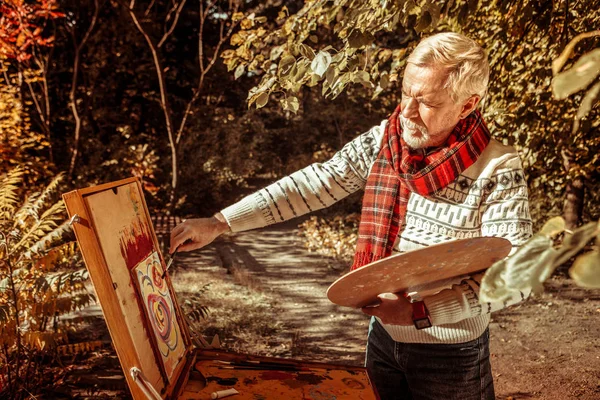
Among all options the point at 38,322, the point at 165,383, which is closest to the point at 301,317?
the point at 38,322

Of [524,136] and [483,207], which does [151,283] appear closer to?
[483,207]

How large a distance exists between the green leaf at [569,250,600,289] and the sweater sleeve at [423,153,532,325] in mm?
875

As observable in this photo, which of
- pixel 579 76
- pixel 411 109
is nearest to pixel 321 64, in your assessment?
pixel 411 109

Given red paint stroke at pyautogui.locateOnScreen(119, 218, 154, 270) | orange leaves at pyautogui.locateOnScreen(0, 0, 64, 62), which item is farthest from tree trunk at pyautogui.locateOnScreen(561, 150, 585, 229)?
orange leaves at pyautogui.locateOnScreen(0, 0, 64, 62)

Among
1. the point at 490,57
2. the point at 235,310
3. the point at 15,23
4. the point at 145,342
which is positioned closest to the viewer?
the point at 145,342

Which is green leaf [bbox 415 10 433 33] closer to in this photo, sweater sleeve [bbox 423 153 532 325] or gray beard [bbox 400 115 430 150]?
gray beard [bbox 400 115 430 150]

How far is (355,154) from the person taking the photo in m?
1.93

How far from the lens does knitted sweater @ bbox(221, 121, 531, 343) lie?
4.97 ft

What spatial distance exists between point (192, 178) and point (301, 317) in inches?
270

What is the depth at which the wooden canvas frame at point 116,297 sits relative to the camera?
3.76 feet

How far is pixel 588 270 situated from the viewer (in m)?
0.62

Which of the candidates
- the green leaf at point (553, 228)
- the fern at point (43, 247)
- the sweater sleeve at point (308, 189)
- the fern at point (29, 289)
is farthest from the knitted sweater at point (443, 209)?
the fern at point (43, 247)

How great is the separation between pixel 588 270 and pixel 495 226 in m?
0.97

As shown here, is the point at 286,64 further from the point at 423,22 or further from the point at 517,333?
the point at 517,333
